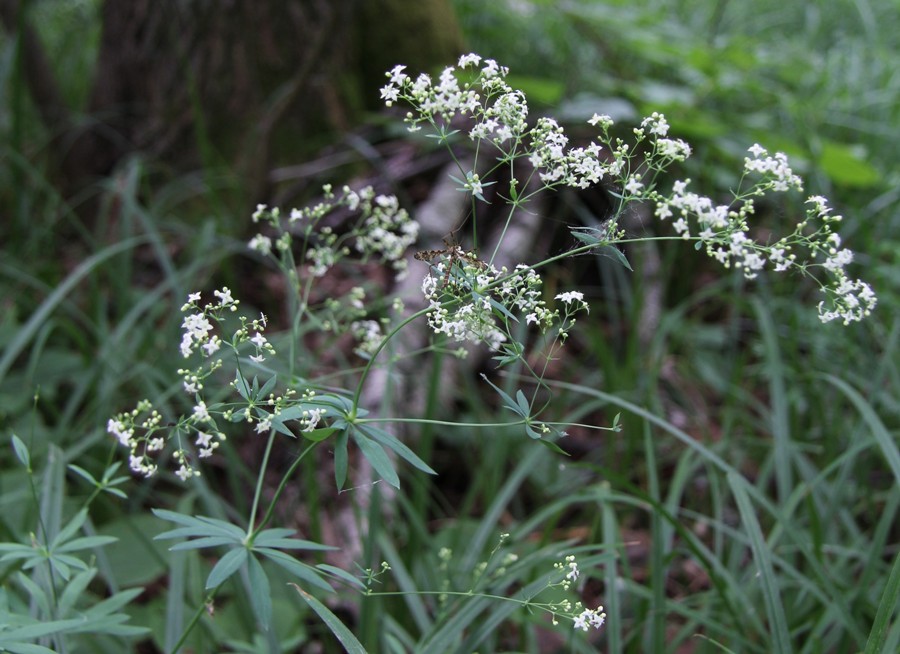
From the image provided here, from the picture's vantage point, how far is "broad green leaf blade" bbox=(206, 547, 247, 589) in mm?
915

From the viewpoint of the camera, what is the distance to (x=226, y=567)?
3.13 feet

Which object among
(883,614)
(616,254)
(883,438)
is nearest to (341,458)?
(616,254)

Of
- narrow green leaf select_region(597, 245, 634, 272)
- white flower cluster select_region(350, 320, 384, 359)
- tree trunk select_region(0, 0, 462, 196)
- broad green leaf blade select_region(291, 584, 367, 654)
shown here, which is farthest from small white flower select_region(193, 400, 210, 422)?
tree trunk select_region(0, 0, 462, 196)

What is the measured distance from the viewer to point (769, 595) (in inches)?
52.0

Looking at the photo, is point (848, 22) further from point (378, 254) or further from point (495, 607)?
point (495, 607)

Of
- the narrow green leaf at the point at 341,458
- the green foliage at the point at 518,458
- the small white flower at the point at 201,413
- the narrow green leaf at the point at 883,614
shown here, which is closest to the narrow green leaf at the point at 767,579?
the green foliage at the point at 518,458

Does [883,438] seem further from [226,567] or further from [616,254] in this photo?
[226,567]

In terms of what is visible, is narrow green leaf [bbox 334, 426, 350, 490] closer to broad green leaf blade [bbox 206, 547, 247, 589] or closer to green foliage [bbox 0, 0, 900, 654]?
green foliage [bbox 0, 0, 900, 654]

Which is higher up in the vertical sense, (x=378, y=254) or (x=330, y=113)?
(x=330, y=113)

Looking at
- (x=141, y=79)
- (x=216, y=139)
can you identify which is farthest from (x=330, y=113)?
(x=141, y=79)

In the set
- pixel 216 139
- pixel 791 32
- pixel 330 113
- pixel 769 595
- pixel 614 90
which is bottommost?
pixel 769 595

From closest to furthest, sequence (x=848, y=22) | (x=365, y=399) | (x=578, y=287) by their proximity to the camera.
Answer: (x=365, y=399) < (x=578, y=287) < (x=848, y=22)

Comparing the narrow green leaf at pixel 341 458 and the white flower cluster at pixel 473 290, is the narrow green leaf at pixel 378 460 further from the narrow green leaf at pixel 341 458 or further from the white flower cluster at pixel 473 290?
the white flower cluster at pixel 473 290

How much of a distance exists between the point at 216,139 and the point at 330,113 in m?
0.46
